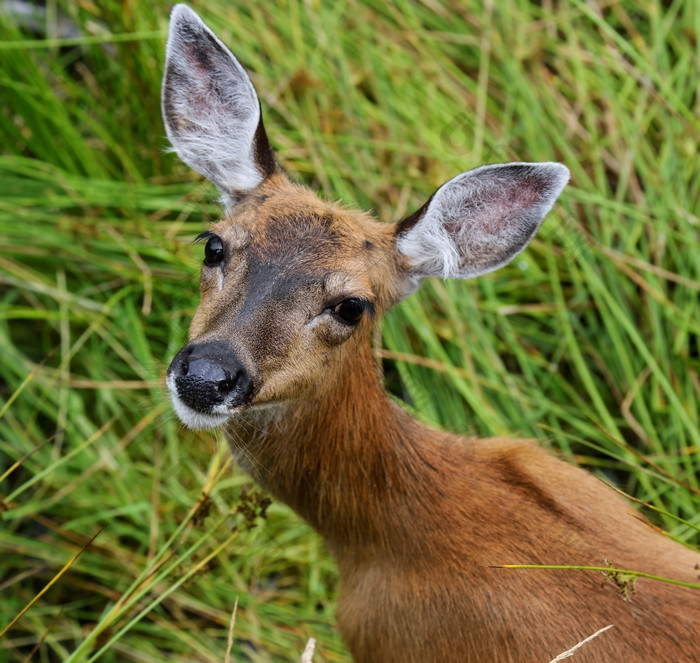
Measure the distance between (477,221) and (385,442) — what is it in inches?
35.5

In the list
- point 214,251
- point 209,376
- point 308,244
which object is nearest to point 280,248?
point 308,244

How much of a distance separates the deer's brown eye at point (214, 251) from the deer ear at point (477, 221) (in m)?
0.70

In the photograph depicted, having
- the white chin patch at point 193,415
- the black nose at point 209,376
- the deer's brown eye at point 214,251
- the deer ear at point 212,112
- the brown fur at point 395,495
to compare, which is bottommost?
the brown fur at point 395,495

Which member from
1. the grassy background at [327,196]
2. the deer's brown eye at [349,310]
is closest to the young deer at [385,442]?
the deer's brown eye at [349,310]

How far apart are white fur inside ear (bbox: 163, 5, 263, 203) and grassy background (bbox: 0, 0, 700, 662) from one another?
3.77 ft

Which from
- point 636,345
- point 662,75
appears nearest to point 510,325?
point 636,345

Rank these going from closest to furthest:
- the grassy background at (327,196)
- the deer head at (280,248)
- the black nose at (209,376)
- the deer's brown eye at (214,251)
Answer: the black nose at (209,376) < the deer head at (280,248) < the deer's brown eye at (214,251) < the grassy background at (327,196)

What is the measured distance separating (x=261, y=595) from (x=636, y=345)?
2.37 m

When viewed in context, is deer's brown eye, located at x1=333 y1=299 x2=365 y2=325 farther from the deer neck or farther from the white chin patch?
the white chin patch

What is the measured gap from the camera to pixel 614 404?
531 cm

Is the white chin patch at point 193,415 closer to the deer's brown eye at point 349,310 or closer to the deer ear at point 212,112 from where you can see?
the deer's brown eye at point 349,310

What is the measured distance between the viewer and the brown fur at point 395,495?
3.22 meters

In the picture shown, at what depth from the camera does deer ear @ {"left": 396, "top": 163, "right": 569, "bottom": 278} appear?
3516mm

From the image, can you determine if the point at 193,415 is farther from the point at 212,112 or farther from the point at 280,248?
the point at 212,112
